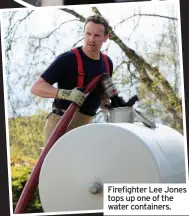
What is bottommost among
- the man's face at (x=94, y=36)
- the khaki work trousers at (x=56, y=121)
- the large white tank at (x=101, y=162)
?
the large white tank at (x=101, y=162)

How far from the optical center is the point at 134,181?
9.98 ft

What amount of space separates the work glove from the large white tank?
0.24m

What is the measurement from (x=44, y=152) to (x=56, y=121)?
18cm

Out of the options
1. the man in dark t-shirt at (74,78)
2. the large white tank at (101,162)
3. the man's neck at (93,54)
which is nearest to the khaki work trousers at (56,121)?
the man in dark t-shirt at (74,78)

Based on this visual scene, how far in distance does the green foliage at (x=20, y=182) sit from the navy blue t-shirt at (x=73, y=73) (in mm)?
401

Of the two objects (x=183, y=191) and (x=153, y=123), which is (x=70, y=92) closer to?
(x=153, y=123)

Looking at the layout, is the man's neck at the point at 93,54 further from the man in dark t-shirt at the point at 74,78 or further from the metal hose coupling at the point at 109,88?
the metal hose coupling at the point at 109,88

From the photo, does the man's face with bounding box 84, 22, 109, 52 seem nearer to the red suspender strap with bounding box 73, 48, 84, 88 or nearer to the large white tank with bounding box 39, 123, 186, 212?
the red suspender strap with bounding box 73, 48, 84, 88

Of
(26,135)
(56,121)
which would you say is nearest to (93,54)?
(56,121)

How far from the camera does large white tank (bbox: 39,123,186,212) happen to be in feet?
9.83

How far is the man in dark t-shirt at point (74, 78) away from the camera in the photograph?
329 centimetres
